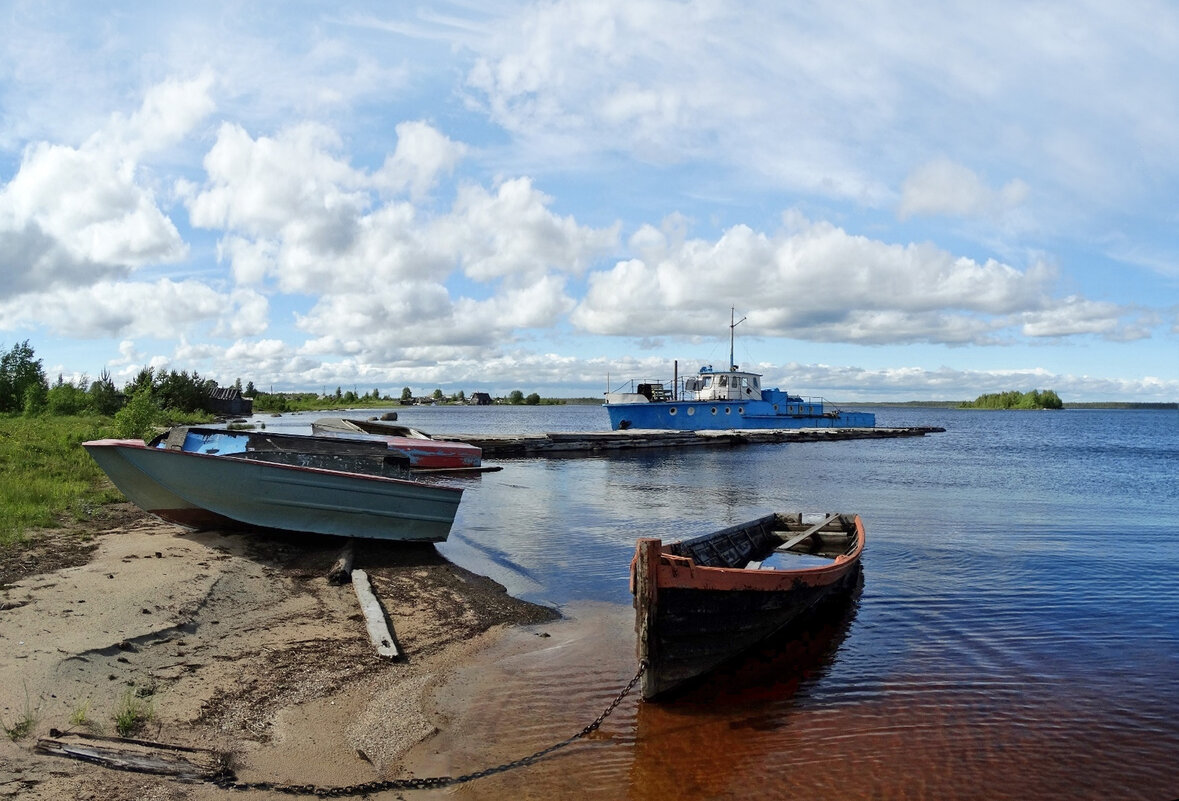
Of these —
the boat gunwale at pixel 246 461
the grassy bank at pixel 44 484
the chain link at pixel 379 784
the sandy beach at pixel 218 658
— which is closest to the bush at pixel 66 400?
the grassy bank at pixel 44 484

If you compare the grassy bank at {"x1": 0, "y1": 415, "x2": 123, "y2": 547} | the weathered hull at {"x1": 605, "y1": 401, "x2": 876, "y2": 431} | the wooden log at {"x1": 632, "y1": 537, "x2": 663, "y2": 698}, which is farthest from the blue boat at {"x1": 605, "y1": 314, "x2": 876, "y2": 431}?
the wooden log at {"x1": 632, "y1": 537, "x2": 663, "y2": 698}

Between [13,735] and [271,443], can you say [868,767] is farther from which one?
[271,443]

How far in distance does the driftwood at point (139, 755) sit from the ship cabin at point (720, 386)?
52.2 metres

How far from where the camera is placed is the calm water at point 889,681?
6.00 meters

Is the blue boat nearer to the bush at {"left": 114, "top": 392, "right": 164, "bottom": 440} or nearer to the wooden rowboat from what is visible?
the bush at {"left": 114, "top": 392, "right": 164, "bottom": 440}

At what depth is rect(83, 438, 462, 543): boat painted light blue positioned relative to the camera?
36.2 feet

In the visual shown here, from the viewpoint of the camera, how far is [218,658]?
6.90 metres

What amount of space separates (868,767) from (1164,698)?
3.99 meters

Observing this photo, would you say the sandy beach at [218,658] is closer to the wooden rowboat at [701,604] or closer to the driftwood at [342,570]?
the driftwood at [342,570]

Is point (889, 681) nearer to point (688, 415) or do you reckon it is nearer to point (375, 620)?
point (375, 620)

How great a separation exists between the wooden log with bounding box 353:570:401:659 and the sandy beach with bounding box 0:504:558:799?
0.11m

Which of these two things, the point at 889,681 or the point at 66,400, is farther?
the point at 66,400

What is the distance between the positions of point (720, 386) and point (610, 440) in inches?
636

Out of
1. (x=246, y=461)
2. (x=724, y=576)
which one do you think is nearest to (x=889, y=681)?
(x=724, y=576)
